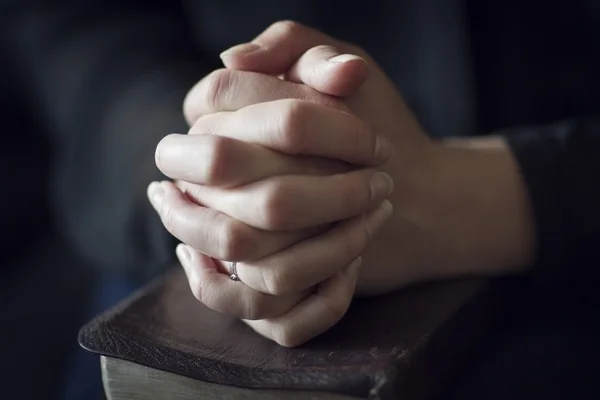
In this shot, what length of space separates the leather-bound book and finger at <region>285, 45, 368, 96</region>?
0.52 feet

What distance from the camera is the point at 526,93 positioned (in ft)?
2.31

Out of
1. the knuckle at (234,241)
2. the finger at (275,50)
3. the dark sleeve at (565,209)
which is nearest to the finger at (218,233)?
the knuckle at (234,241)

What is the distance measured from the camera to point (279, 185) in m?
0.39

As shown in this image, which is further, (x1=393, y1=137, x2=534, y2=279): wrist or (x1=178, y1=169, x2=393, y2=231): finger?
(x1=393, y1=137, x2=534, y2=279): wrist

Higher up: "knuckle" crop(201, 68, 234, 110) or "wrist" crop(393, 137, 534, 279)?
"knuckle" crop(201, 68, 234, 110)

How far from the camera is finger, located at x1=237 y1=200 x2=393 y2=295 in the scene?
1.33ft

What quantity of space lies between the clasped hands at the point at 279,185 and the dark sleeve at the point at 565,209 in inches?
6.6

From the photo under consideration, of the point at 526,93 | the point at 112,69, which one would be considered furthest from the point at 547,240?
the point at 112,69

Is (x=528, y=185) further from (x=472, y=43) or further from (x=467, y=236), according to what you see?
(x=472, y=43)

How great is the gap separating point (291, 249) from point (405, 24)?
0.41 metres

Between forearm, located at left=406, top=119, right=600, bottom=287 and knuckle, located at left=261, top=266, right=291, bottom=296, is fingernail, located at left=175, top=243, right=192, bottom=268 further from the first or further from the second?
forearm, located at left=406, top=119, right=600, bottom=287

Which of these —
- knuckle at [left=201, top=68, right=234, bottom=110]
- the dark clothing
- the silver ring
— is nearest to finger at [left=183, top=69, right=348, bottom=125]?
knuckle at [left=201, top=68, right=234, bottom=110]

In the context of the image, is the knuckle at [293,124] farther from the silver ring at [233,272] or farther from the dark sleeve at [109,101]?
the dark sleeve at [109,101]

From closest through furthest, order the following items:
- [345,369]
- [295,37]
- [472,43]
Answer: [345,369], [295,37], [472,43]
